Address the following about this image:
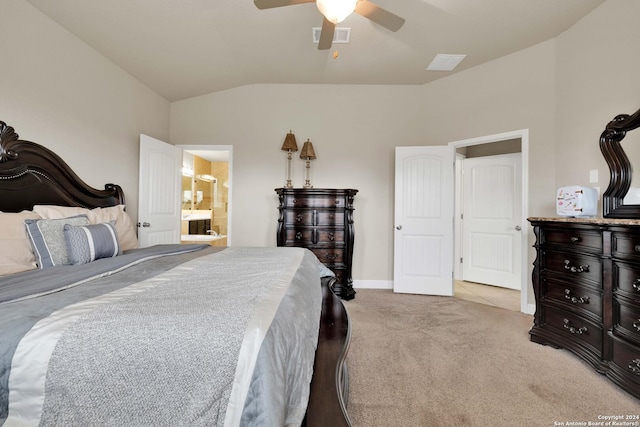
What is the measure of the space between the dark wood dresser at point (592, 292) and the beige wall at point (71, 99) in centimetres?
399

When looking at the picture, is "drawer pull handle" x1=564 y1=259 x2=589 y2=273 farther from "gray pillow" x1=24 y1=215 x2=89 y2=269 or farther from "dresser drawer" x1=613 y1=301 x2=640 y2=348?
"gray pillow" x1=24 y1=215 x2=89 y2=269

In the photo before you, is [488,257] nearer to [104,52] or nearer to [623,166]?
[623,166]

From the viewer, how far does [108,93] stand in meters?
2.90

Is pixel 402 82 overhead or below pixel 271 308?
overhead

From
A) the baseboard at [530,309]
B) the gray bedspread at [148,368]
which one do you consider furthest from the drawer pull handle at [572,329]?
the gray bedspread at [148,368]

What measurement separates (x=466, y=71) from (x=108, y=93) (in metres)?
4.06

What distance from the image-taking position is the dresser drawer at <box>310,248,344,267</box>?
11.5 ft

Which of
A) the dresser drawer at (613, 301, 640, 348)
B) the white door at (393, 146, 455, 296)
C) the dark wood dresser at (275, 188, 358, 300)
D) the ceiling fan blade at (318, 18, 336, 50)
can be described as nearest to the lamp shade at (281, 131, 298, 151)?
the dark wood dresser at (275, 188, 358, 300)

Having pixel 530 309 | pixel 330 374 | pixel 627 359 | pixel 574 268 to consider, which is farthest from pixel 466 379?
pixel 530 309

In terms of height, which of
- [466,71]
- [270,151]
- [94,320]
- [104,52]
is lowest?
[94,320]

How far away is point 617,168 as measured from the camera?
6.93ft

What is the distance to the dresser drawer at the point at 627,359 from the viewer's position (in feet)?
5.35

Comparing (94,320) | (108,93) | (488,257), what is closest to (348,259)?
(488,257)

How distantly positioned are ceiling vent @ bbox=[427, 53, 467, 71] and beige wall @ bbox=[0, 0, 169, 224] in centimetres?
348
